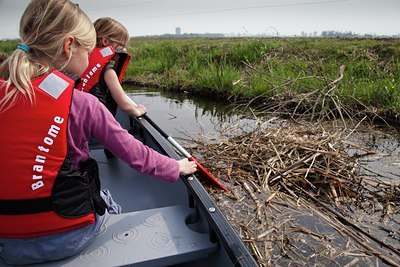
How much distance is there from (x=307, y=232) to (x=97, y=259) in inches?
57.7

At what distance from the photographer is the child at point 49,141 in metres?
1.19

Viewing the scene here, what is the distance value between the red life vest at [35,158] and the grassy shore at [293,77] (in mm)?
3196

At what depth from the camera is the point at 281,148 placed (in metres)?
3.34

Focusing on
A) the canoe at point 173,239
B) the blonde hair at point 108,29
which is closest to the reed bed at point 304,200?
the canoe at point 173,239

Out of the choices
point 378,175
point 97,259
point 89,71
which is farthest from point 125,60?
point 378,175

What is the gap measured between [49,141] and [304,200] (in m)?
2.15

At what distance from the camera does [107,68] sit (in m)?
2.59

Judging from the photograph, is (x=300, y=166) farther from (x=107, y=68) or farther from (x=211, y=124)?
(x=211, y=124)

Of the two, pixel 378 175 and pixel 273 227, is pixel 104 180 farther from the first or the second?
pixel 378 175

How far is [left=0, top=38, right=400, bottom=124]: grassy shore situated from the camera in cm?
471

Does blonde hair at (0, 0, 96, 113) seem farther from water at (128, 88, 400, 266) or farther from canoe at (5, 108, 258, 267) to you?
water at (128, 88, 400, 266)

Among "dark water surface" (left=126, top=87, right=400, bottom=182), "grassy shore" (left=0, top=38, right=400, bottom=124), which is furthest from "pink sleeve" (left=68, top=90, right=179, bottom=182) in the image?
"grassy shore" (left=0, top=38, right=400, bottom=124)

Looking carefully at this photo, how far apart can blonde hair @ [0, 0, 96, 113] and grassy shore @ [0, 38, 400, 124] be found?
3.07 m

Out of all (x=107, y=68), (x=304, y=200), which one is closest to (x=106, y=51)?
(x=107, y=68)
